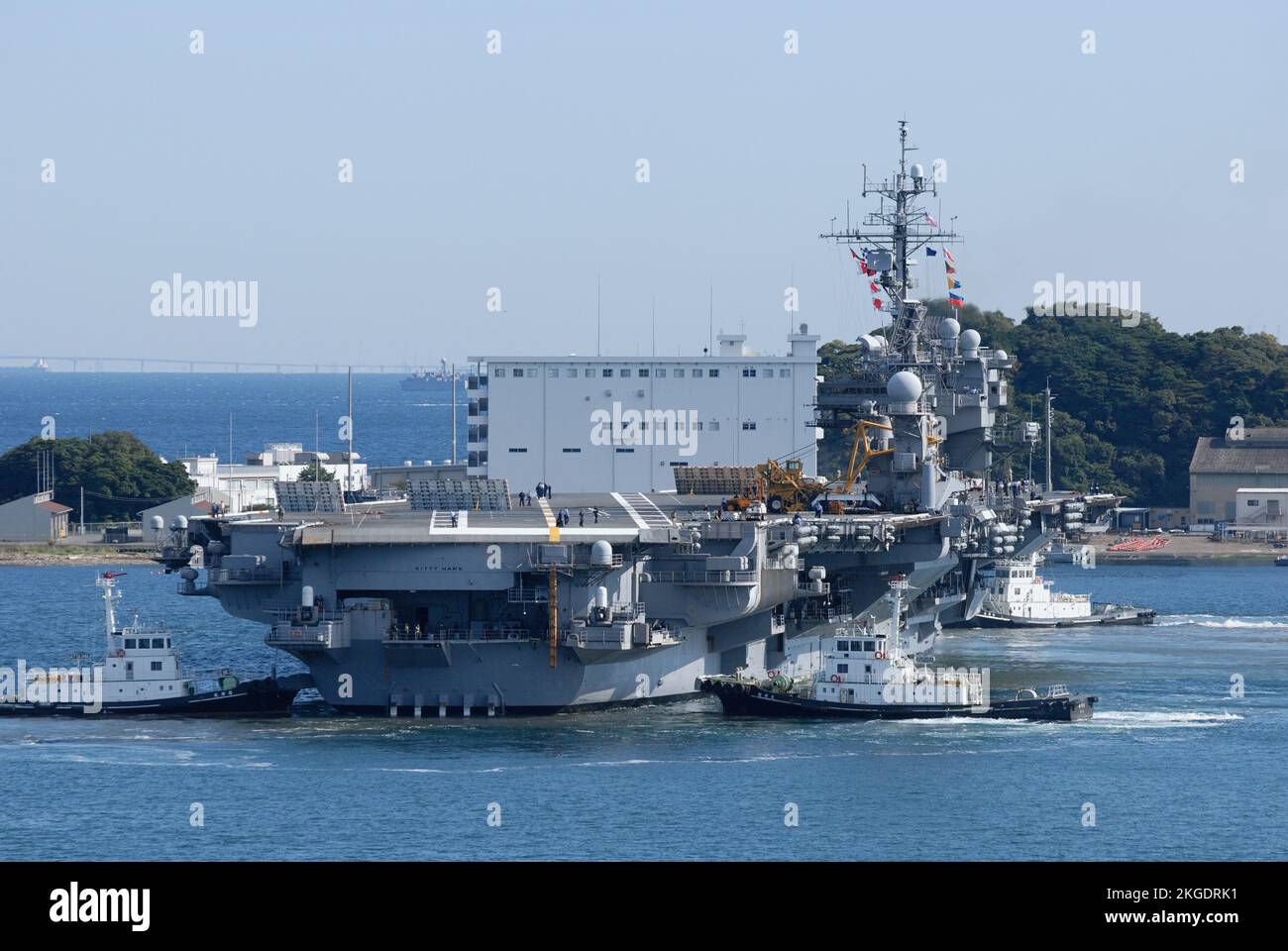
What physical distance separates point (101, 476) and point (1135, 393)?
2321 inches

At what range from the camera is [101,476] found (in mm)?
110188

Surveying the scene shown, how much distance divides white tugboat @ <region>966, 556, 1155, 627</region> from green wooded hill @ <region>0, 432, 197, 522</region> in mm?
46563

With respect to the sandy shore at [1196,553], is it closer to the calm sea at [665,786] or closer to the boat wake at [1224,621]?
the boat wake at [1224,621]

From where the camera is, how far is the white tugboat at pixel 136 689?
4931 centimetres

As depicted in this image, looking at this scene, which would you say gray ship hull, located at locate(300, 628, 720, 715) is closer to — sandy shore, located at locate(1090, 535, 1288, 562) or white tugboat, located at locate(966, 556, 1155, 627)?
white tugboat, located at locate(966, 556, 1155, 627)

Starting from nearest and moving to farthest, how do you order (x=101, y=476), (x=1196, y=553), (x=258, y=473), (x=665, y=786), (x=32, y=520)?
(x=665, y=786) → (x=32, y=520) → (x=1196, y=553) → (x=101, y=476) → (x=258, y=473)

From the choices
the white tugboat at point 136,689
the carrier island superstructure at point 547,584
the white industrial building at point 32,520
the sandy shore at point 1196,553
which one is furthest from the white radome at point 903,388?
the white industrial building at point 32,520

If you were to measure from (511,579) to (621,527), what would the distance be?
3823mm

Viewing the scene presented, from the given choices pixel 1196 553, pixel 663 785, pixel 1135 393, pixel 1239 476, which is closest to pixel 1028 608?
pixel 1196 553

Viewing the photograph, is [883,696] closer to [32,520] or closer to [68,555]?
[68,555]
